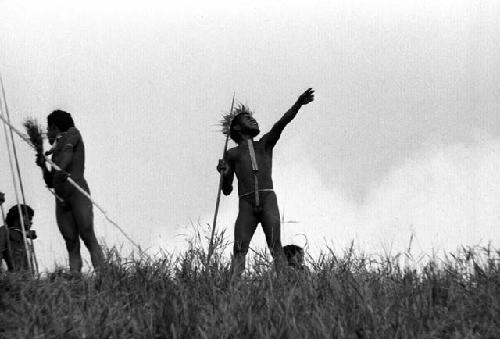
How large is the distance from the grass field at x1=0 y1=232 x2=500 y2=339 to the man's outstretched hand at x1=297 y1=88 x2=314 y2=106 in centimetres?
260

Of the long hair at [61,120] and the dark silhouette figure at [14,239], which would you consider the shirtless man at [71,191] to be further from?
the dark silhouette figure at [14,239]

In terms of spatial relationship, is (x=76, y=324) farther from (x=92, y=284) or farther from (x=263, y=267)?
(x=263, y=267)

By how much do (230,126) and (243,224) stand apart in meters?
1.13

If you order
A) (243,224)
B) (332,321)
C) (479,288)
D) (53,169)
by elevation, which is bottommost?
(332,321)

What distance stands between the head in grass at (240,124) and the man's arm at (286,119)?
0.17 meters

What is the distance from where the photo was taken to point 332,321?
4.63 metres

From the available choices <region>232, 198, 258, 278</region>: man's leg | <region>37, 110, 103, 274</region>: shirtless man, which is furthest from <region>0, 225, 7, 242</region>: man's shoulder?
<region>232, 198, 258, 278</region>: man's leg

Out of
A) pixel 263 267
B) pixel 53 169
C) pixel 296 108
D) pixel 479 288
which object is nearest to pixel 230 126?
pixel 296 108

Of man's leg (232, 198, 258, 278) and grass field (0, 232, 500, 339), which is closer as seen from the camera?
grass field (0, 232, 500, 339)

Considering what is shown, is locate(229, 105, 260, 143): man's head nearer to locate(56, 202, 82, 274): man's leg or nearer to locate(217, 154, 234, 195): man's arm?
locate(217, 154, 234, 195): man's arm

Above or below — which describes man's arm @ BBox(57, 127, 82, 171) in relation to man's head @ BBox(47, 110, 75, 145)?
below

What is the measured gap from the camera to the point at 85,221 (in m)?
8.14

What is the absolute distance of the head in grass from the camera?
8531 mm

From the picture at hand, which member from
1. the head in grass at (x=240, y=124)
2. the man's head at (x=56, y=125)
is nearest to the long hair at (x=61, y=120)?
the man's head at (x=56, y=125)
